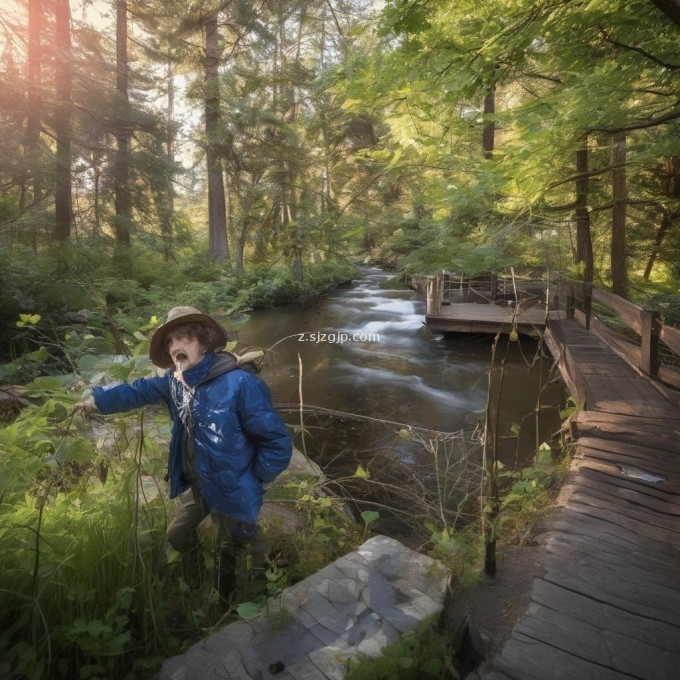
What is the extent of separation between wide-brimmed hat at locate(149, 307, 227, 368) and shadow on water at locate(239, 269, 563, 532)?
800mm

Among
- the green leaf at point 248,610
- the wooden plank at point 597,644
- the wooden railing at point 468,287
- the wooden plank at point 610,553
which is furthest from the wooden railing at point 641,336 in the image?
the green leaf at point 248,610

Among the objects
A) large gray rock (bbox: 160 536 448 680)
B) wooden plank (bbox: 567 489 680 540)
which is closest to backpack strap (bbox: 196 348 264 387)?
large gray rock (bbox: 160 536 448 680)

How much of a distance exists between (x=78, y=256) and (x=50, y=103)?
4300 millimetres

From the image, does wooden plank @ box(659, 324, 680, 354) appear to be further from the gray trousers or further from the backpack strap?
the gray trousers

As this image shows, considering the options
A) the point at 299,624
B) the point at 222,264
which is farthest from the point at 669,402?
the point at 222,264

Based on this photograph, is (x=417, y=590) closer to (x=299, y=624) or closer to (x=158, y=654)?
(x=299, y=624)

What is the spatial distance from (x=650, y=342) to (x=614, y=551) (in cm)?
395

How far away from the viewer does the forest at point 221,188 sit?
7.73ft

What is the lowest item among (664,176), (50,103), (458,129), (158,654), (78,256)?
(158,654)

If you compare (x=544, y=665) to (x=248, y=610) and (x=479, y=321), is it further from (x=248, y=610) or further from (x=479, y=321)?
(x=479, y=321)

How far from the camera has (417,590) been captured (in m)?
2.36

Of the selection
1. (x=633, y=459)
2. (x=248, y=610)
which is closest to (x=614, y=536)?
(x=633, y=459)

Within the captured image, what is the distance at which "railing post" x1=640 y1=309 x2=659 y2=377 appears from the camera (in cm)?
538

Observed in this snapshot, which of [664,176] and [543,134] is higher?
[664,176]
